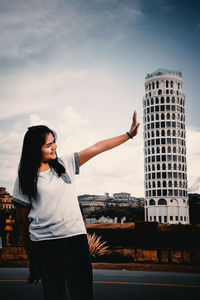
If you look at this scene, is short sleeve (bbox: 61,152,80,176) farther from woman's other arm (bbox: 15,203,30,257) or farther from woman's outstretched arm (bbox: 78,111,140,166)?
woman's other arm (bbox: 15,203,30,257)

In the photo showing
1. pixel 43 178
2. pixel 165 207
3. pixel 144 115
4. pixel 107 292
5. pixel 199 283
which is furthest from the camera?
pixel 144 115

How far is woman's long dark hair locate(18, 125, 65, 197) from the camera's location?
8.91 feet

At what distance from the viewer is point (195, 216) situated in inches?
4476

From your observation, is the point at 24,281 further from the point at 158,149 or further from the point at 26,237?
the point at 158,149

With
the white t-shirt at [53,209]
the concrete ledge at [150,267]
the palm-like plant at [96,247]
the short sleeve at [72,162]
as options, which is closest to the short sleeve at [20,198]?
the white t-shirt at [53,209]

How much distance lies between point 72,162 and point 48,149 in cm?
20

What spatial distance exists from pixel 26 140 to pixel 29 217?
532mm

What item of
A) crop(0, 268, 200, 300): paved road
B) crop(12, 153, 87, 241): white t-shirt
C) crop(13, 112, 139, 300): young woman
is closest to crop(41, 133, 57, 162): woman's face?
crop(13, 112, 139, 300): young woman

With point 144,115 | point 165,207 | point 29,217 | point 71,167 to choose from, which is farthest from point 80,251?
point 144,115

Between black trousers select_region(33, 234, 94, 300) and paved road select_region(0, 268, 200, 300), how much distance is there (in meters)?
3.79

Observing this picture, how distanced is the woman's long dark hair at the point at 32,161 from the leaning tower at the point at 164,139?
112 m

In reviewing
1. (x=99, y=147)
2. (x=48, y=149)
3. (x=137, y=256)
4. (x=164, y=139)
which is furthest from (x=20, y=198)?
(x=164, y=139)

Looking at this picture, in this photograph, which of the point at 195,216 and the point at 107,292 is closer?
the point at 107,292

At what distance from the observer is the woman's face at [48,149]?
2844mm
